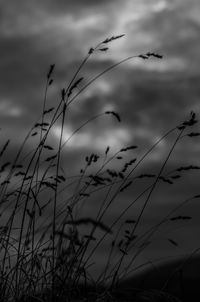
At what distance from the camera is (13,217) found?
3.93m

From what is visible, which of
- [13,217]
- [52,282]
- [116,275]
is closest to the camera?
[52,282]

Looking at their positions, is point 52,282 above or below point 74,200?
below

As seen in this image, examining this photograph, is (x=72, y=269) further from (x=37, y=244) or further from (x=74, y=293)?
(x=37, y=244)

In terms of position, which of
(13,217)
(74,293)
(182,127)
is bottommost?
(74,293)

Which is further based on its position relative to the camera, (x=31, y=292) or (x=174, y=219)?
(x=174, y=219)

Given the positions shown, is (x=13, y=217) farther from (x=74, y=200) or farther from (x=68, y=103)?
(x=68, y=103)

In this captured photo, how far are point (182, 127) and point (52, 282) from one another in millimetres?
1438

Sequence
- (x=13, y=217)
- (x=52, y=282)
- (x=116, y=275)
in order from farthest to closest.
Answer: (x=13, y=217), (x=116, y=275), (x=52, y=282)

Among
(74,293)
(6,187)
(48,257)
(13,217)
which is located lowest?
(74,293)

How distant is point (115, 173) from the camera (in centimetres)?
378

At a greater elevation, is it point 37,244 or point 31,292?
point 37,244

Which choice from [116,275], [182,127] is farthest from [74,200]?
[182,127]

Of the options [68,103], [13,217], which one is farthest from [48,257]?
[68,103]

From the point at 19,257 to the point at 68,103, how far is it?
1104mm
